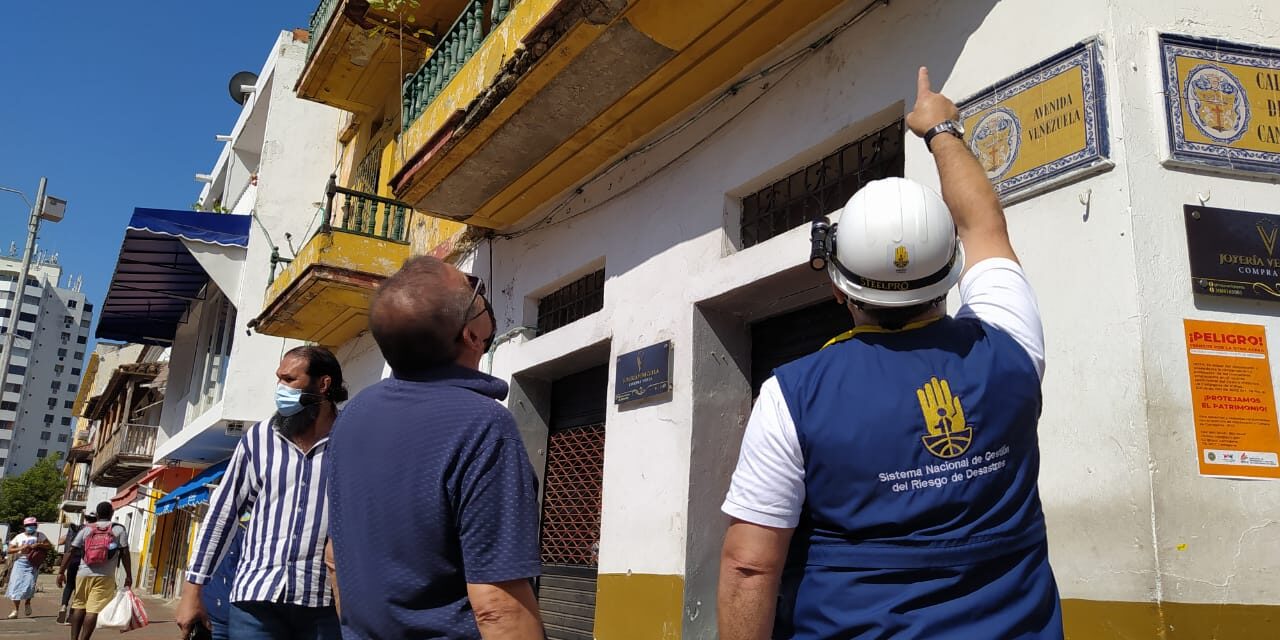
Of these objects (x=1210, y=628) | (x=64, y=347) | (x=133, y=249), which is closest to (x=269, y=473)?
(x=1210, y=628)

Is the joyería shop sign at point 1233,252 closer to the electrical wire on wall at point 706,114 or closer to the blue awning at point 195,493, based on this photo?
the electrical wire on wall at point 706,114

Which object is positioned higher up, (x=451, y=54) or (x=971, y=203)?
(x=451, y=54)

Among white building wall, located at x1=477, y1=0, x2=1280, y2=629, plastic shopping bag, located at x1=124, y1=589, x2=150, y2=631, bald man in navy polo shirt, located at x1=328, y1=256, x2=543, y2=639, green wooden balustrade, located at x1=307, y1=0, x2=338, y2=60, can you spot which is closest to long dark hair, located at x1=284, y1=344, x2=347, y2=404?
bald man in navy polo shirt, located at x1=328, y1=256, x2=543, y2=639

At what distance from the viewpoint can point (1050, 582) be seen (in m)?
1.61

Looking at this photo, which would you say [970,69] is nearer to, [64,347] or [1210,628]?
[1210,628]

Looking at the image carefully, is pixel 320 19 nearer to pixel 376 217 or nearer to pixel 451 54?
pixel 376 217

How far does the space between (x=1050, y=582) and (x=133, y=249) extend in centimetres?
1628

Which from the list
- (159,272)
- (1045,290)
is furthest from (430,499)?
(159,272)

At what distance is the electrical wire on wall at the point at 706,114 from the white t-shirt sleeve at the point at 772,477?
384 cm

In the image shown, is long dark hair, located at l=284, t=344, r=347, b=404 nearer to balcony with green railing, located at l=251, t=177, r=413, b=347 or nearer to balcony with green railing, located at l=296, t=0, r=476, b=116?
balcony with green railing, located at l=251, t=177, r=413, b=347

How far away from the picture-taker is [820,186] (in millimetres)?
5344

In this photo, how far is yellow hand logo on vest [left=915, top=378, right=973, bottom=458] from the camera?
1.53 metres

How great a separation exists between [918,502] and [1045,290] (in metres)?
2.57

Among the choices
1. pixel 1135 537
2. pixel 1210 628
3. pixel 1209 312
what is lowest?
pixel 1210 628
